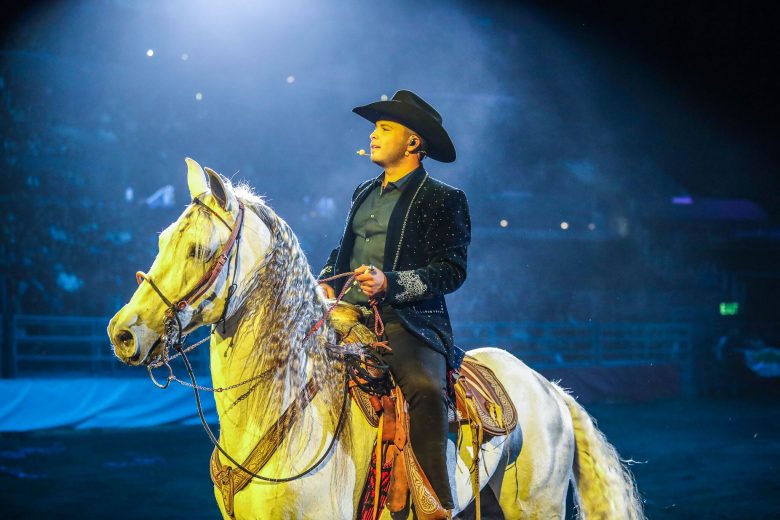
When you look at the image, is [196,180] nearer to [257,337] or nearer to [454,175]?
[257,337]

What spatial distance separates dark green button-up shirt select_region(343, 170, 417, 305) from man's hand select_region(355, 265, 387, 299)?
0.90 feet

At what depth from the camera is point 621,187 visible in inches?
598

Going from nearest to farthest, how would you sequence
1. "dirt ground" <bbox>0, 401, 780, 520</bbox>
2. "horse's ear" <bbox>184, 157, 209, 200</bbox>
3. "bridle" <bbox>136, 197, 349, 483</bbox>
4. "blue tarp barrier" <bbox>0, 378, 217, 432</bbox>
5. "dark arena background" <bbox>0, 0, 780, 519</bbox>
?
"bridle" <bbox>136, 197, 349, 483</bbox> < "horse's ear" <bbox>184, 157, 209, 200</bbox> < "dirt ground" <bbox>0, 401, 780, 520</bbox> < "blue tarp barrier" <bbox>0, 378, 217, 432</bbox> < "dark arena background" <bbox>0, 0, 780, 519</bbox>

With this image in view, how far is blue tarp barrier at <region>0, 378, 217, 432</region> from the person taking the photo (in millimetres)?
7586

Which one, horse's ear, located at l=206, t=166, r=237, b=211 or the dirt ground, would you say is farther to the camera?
the dirt ground

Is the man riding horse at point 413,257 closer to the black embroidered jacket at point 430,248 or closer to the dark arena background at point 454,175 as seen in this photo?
the black embroidered jacket at point 430,248

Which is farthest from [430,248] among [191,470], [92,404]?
[92,404]

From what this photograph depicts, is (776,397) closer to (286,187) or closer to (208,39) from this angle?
(286,187)

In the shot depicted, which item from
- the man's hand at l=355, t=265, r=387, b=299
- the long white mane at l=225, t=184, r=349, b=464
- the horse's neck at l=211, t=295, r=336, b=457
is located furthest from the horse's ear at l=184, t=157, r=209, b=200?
the man's hand at l=355, t=265, r=387, b=299

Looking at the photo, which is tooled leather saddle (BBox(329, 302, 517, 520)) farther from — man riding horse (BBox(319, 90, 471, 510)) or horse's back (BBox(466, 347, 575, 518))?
horse's back (BBox(466, 347, 575, 518))

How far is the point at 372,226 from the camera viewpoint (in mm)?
2641

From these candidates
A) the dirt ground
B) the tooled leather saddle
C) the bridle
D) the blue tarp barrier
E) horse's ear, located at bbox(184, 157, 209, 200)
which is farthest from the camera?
the blue tarp barrier

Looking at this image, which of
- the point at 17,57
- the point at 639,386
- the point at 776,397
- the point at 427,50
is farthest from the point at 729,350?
the point at 17,57

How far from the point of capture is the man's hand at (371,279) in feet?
7.43
